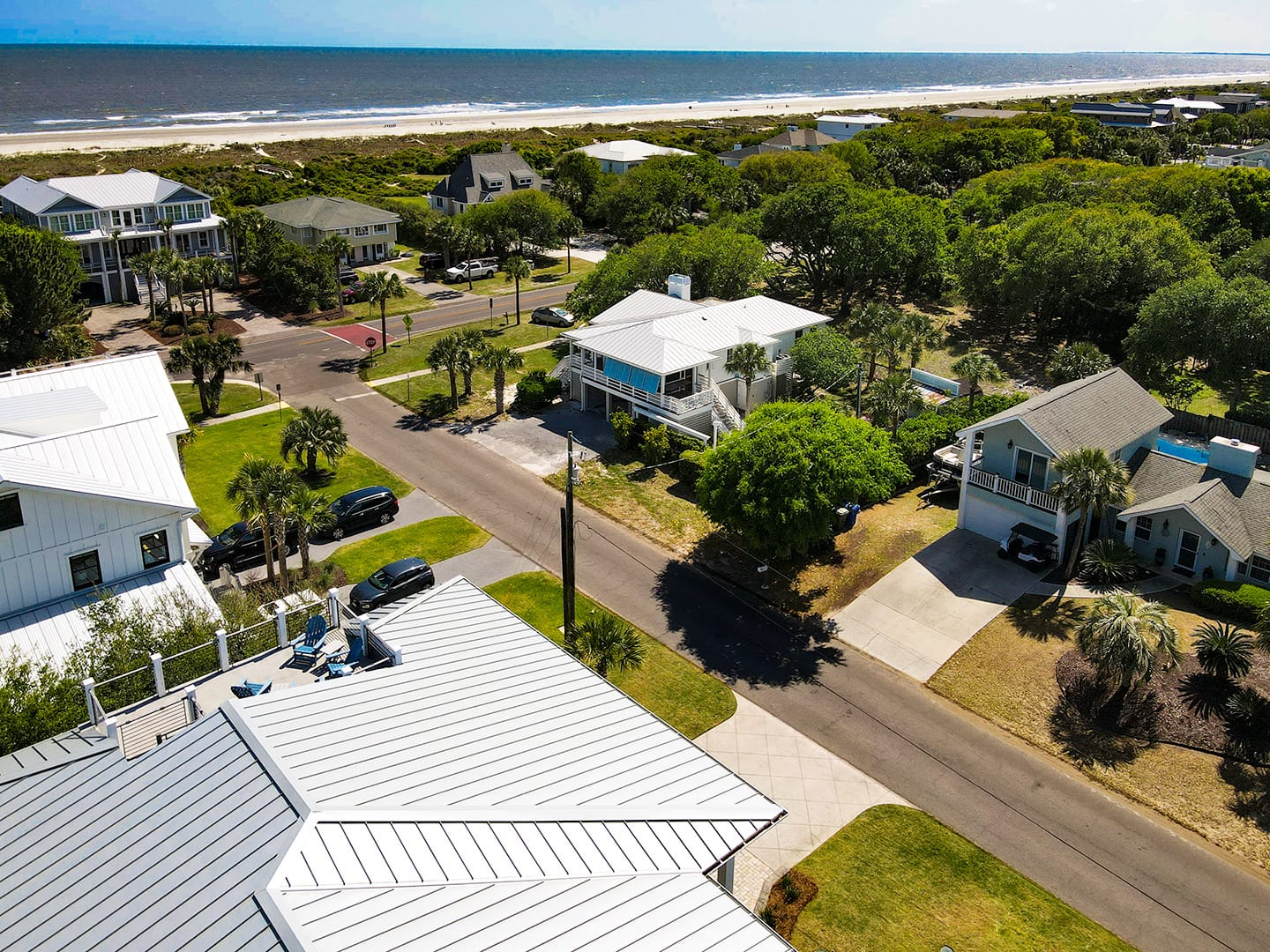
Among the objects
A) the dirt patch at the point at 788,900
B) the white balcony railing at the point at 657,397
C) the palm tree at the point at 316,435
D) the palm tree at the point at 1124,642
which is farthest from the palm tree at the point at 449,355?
the dirt patch at the point at 788,900

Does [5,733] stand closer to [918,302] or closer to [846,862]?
[846,862]

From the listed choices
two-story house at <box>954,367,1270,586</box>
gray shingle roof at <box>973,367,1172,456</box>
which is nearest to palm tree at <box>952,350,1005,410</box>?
gray shingle roof at <box>973,367,1172,456</box>

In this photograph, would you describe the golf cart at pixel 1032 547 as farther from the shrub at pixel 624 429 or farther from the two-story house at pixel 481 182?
the two-story house at pixel 481 182

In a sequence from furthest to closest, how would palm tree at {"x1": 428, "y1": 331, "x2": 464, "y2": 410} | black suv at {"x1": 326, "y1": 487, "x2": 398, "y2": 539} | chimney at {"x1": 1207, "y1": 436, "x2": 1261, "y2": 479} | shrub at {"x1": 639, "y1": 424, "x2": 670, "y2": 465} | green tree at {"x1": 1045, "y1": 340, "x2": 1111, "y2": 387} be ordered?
palm tree at {"x1": 428, "y1": 331, "x2": 464, "y2": 410} → green tree at {"x1": 1045, "y1": 340, "x2": 1111, "y2": 387} → shrub at {"x1": 639, "y1": 424, "x2": 670, "y2": 465} → black suv at {"x1": 326, "y1": 487, "x2": 398, "y2": 539} → chimney at {"x1": 1207, "y1": 436, "x2": 1261, "y2": 479}

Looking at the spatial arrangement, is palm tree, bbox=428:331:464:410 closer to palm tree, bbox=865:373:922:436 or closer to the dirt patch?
palm tree, bbox=865:373:922:436

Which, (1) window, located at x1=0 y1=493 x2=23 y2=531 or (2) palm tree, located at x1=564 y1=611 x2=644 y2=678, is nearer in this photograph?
(2) palm tree, located at x1=564 y1=611 x2=644 y2=678

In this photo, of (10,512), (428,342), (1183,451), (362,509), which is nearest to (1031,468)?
(1183,451)

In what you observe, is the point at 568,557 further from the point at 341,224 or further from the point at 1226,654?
the point at 341,224
